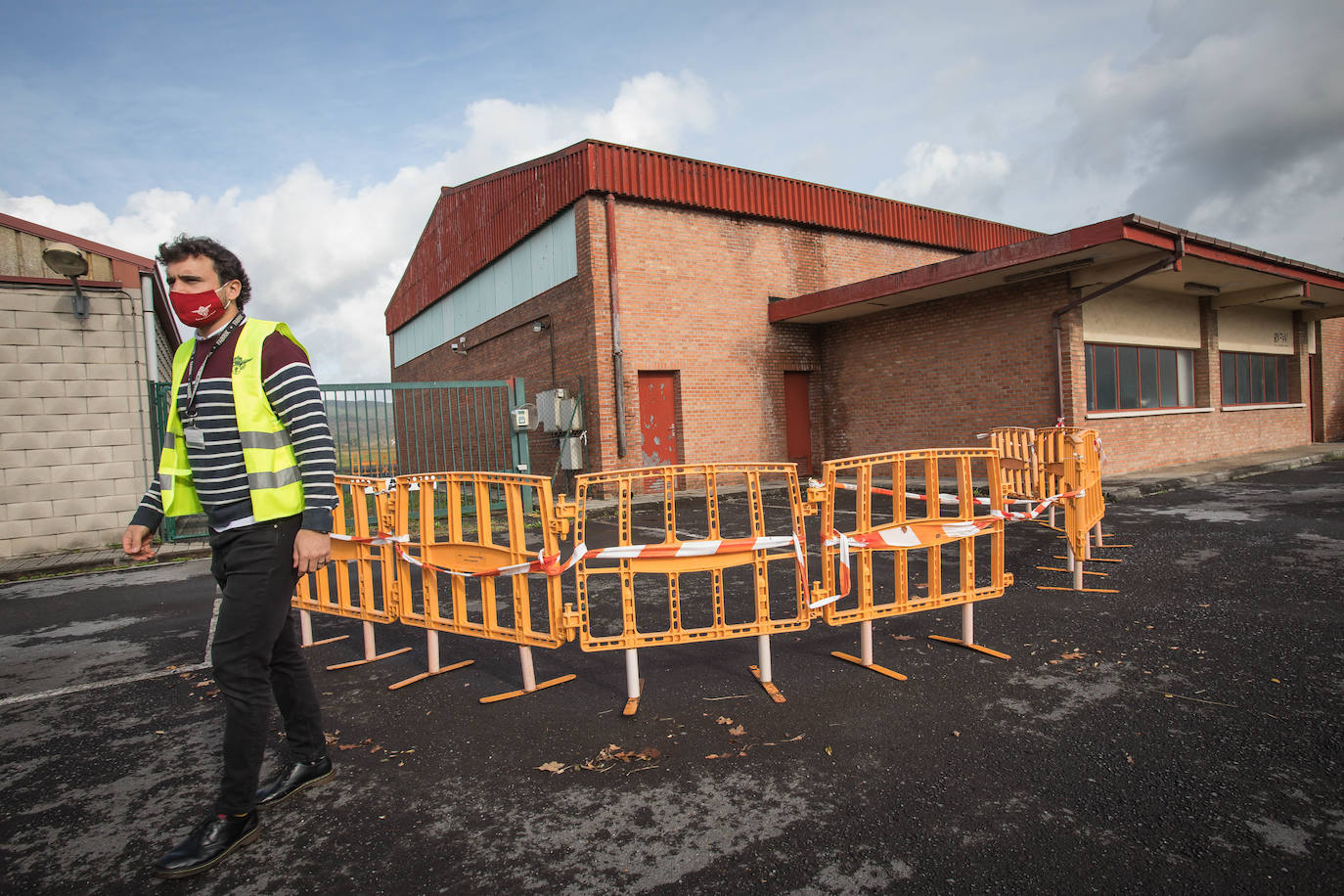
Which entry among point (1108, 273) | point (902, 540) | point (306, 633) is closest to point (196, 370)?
point (306, 633)

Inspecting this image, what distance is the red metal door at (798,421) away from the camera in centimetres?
1669

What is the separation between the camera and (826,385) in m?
17.1

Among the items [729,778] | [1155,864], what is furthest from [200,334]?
[1155,864]

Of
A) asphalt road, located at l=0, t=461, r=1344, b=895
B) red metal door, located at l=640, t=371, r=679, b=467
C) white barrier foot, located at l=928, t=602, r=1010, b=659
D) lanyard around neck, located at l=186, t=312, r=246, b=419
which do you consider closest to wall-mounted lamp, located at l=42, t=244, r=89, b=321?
asphalt road, located at l=0, t=461, r=1344, b=895

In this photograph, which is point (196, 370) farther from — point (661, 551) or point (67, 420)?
point (67, 420)

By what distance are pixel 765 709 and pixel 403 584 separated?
2.64m

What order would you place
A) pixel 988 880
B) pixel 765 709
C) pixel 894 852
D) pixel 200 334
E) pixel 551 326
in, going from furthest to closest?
1. pixel 551 326
2. pixel 765 709
3. pixel 200 334
4. pixel 894 852
5. pixel 988 880

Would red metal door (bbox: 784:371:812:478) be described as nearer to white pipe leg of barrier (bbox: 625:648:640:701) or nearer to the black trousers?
white pipe leg of barrier (bbox: 625:648:640:701)

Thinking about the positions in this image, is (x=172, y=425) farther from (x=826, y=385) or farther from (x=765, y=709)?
(x=826, y=385)

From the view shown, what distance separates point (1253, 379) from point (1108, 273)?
9677mm

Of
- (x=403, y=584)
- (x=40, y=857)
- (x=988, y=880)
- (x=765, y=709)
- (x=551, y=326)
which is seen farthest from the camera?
(x=551, y=326)

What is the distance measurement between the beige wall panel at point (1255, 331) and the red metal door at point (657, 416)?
44.1ft

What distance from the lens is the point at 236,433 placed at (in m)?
2.65

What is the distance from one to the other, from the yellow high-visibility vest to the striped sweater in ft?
0.10
